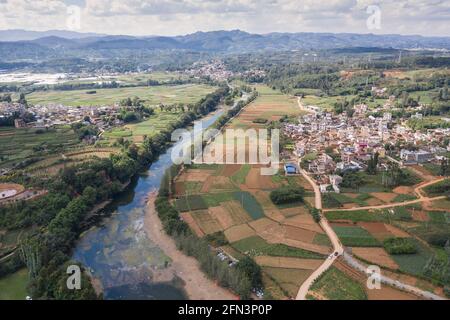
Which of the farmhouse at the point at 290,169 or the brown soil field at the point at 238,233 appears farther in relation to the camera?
the farmhouse at the point at 290,169

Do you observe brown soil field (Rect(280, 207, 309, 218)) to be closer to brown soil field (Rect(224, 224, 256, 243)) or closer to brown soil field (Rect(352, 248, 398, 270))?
brown soil field (Rect(224, 224, 256, 243))

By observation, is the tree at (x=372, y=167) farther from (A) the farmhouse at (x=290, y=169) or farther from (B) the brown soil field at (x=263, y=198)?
(B) the brown soil field at (x=263, y=198)

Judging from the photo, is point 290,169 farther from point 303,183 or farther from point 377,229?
point 377,229

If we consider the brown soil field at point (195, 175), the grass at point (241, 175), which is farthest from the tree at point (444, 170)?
the brown soil field at point (195, 175)

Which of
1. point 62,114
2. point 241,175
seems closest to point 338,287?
point 241,175

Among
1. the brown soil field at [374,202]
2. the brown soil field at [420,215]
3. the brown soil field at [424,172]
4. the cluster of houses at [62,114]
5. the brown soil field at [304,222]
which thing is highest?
the cluster of houses at [62,114]
